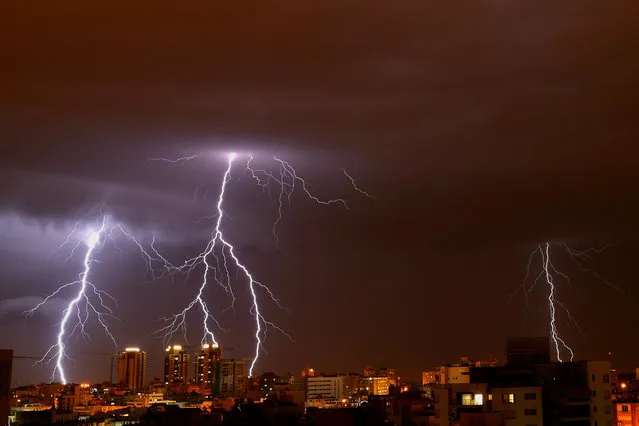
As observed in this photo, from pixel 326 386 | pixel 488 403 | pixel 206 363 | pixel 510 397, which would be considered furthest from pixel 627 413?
pixel 206 363

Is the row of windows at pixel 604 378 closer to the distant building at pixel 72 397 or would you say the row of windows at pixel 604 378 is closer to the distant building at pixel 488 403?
the distant building at pixel 488 403

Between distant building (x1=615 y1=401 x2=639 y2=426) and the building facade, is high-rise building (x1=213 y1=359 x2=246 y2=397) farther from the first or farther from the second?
distant building (x1=615 y1=401 x2=639 y2=426)

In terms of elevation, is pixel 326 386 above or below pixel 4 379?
below

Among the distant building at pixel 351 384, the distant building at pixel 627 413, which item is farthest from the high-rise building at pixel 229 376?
the distant building at pixel 627 413

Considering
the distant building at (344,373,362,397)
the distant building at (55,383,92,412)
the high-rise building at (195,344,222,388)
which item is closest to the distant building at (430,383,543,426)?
the distant building at (55,383,92,412)

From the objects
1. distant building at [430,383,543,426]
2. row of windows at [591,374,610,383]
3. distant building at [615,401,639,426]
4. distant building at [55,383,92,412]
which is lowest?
distant building at [55,383,92,412]

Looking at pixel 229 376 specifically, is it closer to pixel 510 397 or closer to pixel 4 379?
pixel 510 397
